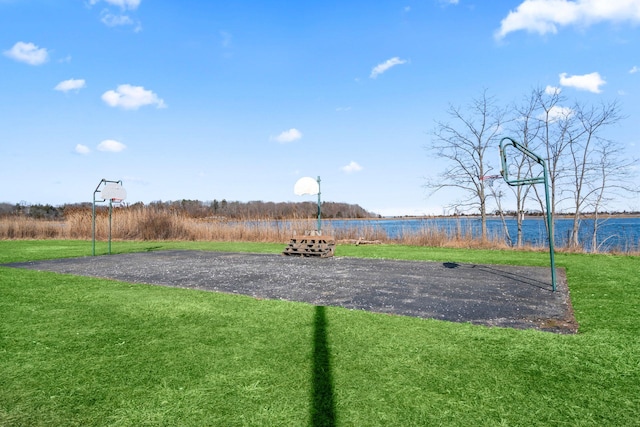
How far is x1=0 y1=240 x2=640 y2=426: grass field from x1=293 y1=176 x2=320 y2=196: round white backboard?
979cm

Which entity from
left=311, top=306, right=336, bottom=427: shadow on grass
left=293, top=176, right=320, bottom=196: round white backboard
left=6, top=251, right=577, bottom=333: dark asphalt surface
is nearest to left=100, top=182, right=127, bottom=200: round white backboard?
left=6, top=251, right=577, bottom=333: dark asphalt surface

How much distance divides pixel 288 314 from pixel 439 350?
1.72m

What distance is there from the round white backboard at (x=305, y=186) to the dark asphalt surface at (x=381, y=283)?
14.8ft

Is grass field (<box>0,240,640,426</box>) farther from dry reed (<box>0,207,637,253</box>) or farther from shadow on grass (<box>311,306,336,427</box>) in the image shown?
dry reed (<box>0,207,637,253</box>)

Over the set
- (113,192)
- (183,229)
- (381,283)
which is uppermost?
(113,192)

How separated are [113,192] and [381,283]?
868 centimetres

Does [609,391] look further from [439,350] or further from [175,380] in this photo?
[175,380]

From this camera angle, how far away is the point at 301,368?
270 centimetres

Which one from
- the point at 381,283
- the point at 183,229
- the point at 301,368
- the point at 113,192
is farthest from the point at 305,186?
the point at 301,368

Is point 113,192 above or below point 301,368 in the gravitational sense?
above

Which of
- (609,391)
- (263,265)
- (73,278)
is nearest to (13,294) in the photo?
(73,278)

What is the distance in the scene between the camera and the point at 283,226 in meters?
16.6

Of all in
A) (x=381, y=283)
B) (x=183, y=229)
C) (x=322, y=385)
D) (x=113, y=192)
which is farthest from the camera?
(x=183, y=229)

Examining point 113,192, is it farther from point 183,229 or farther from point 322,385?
point 322,385
